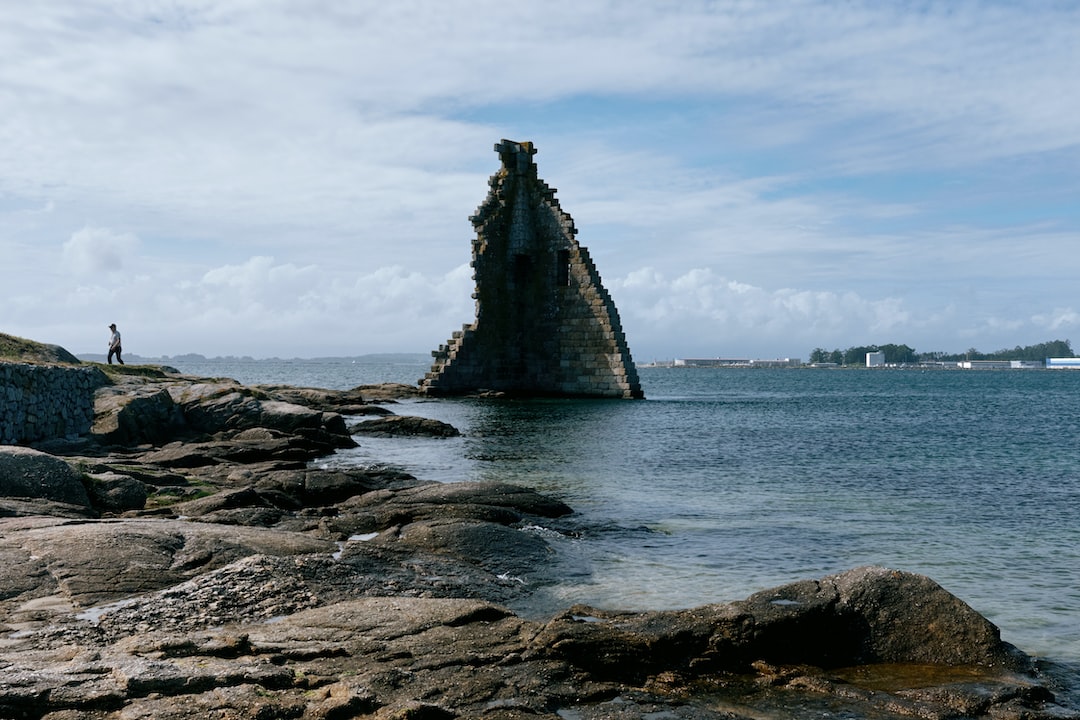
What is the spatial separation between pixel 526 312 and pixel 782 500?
3965cm

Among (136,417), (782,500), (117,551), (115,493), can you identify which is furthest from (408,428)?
(117,551)

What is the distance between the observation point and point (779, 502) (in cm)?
1948

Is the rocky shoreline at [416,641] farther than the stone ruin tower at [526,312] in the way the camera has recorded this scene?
No

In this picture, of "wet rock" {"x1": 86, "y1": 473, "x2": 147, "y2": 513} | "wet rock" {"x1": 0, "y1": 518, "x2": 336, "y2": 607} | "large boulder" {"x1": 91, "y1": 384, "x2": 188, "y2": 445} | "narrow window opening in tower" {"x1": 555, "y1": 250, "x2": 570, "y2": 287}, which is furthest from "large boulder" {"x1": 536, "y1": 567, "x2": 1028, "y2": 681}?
"narrow window opening in tower" {"x1": 555, "y1": 250, "x2": 570, "y2": 287}

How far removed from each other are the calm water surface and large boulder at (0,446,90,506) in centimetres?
685

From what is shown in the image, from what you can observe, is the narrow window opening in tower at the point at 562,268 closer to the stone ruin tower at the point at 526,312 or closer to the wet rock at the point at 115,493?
the stone ruin tower at the point at 526,312

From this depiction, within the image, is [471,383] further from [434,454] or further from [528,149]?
[434,454]

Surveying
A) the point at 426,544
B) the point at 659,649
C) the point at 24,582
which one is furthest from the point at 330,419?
the point at 659,649

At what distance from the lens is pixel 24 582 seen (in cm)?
889

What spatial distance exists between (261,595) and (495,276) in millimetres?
49122

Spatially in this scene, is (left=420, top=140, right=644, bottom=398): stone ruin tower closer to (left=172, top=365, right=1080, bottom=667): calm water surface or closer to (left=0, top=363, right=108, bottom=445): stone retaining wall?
(left=172, top=365, right=1080, bottom=667): calm water surface

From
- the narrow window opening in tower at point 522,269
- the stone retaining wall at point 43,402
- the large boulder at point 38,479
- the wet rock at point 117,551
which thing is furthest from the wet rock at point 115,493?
the narrow window opening in tower at point 522,269

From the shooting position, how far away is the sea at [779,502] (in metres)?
11.6

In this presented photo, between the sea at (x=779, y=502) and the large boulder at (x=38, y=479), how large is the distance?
6.75 meters
